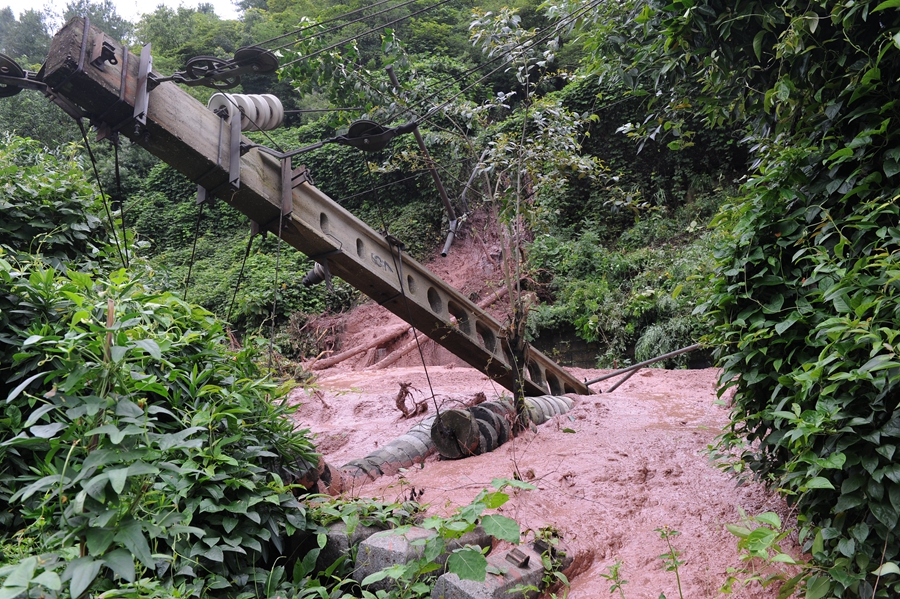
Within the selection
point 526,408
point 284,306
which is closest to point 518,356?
point 526,408

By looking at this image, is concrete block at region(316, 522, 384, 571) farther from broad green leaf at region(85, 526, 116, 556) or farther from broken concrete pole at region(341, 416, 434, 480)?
broad green leaf at region(85, 526, 116, 556)

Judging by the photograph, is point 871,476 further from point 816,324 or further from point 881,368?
point 816,324

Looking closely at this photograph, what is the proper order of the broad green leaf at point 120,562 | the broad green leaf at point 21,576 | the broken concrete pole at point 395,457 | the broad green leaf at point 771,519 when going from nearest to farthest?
1. the broad green leaf at point 21,576
2. the broad green leaf at point 120,562
3. the broad green leaf at point 771,519
4. the broken concrete pole at point 395,457

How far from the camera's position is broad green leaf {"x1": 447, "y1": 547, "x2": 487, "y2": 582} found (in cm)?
259

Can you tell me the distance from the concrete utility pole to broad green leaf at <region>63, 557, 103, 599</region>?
3.32 metres

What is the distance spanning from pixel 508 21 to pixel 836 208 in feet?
17.0

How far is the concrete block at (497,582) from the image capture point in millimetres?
2875

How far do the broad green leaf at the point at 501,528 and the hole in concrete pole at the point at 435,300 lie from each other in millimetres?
3694

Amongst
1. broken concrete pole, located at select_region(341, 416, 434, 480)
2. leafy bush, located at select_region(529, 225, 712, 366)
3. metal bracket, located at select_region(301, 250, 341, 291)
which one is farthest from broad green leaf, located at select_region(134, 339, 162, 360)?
leafy bush, located at select_region(529, 225, 712, 366)

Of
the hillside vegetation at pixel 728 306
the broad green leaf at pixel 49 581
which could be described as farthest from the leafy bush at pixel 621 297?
the broad green leaf at pixel 49 581

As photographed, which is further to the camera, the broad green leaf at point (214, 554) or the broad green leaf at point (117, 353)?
the broad green leaf at point (214, 554)

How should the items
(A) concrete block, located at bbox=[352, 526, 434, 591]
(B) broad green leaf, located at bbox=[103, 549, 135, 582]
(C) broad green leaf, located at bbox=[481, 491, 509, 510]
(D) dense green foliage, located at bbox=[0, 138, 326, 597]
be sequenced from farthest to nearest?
(A) concrete block, located at bbox=[352, 526, 434, 591]
(C) broad green leaf, located at bbox=[481, 491, 509, 510]
(D) dense green foliage, located at bbox=[0, 138, 326, 597]
(B) broad green leaf, located at bbox=[103, 549, 135, 582]

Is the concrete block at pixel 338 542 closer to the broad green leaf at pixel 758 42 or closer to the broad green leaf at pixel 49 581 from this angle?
the broad green leaf at pixel 49 581

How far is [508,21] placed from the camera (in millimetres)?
7180
